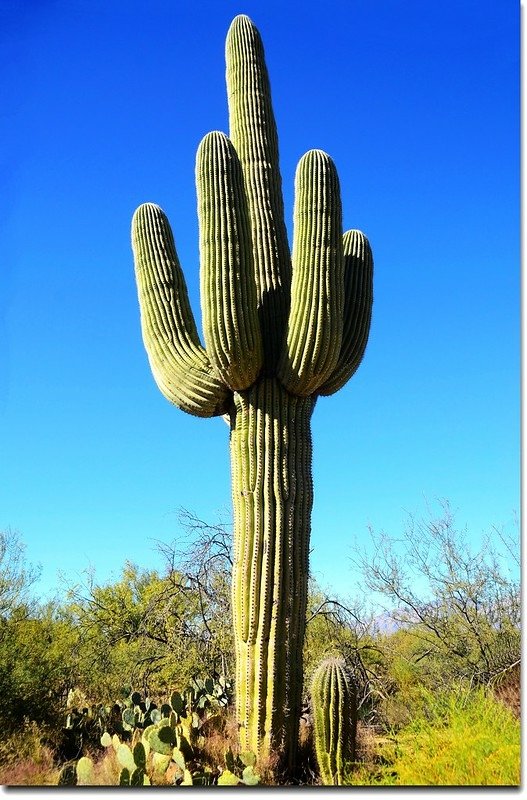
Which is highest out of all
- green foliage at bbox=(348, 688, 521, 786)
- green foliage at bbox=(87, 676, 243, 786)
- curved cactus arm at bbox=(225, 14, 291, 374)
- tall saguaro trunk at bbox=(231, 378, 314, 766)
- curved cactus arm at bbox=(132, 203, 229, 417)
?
curved cactus arm at bbox=(225, 14, 291, 374)

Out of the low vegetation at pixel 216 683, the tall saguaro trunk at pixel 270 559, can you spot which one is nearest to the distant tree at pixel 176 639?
the low vegetation at pixel 216 683

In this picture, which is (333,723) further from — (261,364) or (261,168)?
(261,168)

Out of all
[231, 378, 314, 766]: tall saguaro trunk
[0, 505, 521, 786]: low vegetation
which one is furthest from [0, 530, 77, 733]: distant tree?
[231, 378, 314, 766]: tall saguaro trunk

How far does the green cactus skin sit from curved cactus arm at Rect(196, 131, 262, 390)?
77.1 inches

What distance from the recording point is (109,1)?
616cm

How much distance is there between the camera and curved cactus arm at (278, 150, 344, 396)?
4.83m

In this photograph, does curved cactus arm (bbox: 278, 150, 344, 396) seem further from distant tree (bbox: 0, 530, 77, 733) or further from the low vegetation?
distant tree (bbox: 0, 530, 77, 733)

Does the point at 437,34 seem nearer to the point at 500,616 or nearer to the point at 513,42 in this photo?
the point at 513,42

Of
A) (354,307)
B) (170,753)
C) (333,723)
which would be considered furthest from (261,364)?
(170,753)

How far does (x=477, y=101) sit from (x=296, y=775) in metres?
4.97

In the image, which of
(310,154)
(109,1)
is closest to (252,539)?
(310,154)

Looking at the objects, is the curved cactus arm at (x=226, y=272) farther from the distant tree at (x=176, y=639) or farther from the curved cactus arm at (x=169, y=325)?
the distant tree at (x=176, y=639)

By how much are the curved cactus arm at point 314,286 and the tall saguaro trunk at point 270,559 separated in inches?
10.3

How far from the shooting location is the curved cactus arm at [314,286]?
4.83 meters
